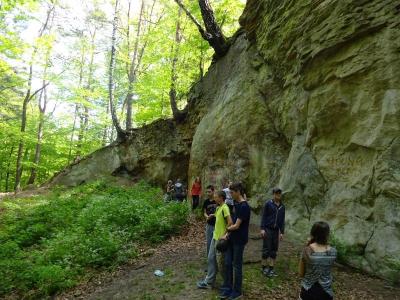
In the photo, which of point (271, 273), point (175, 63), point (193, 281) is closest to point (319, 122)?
point (271, 273)

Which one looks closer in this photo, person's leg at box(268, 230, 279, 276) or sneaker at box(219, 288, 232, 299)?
sneaker at box(219, 288, 232, 299)

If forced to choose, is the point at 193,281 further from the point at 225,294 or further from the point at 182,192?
the point at 182,192

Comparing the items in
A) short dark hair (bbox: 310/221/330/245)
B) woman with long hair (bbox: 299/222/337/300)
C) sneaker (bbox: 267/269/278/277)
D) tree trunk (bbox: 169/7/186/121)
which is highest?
tree trunk (bbox: 169/7/186/121)

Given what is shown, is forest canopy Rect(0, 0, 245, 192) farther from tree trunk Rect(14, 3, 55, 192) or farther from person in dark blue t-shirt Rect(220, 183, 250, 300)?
person in dark blue t-shirt Rect(220, 183, 250, 300)

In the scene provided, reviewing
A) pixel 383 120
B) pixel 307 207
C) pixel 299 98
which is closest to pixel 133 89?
pixel 299 98

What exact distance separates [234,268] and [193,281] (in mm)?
1736

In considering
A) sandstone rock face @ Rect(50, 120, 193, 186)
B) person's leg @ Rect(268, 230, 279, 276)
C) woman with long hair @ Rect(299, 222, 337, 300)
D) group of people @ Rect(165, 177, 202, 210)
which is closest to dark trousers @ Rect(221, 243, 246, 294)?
person's leg @ Rect(268, 230, 279, 276)

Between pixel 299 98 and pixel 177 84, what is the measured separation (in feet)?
38.4

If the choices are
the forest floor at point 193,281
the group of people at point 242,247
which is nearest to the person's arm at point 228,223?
the group of people at point 242,247

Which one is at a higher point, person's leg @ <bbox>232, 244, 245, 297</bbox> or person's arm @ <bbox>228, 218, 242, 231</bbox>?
person's arm @ <bbox>228, 218, 242, 231</bbox>

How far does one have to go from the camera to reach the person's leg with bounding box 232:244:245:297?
6.41m

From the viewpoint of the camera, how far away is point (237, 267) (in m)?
6.46

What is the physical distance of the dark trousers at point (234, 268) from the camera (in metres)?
6.42

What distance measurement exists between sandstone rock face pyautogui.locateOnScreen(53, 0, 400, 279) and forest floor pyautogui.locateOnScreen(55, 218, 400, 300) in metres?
0.72
